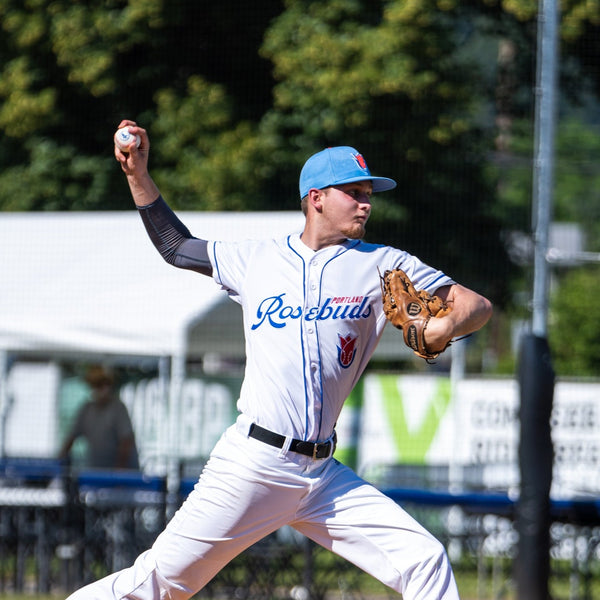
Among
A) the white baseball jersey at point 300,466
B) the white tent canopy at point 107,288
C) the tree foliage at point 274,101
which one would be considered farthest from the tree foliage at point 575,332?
the white baseball jersey at point 300,466

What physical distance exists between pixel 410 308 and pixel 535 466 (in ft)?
12.5

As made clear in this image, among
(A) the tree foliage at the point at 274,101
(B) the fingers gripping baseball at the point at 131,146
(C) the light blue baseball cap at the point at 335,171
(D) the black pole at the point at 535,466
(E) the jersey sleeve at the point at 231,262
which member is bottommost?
(D) the black pole at the point at 535,466

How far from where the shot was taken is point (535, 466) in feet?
24.0

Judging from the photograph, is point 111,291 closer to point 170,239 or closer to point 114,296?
point 114,296

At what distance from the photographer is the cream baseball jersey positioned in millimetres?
4004

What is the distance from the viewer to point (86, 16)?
16.2 meters

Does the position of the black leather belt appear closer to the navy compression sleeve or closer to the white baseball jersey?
the white baseball jersey

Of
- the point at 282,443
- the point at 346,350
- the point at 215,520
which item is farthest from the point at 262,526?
the point at 346,350

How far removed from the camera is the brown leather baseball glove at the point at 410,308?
372cm

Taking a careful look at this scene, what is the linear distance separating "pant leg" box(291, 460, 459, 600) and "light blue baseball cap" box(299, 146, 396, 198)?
97cm

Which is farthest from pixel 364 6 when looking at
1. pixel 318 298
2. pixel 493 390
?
pixel 318 298

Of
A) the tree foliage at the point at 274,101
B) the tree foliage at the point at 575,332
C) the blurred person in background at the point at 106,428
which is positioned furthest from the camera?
the tree foliage at the point at 575,332

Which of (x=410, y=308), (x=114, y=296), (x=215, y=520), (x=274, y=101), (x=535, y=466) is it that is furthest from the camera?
(x=274, y=101)

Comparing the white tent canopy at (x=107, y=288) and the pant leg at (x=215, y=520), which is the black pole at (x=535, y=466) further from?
the pant leg at (x=215, y=520)
